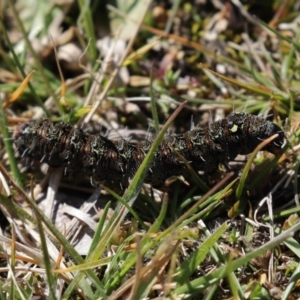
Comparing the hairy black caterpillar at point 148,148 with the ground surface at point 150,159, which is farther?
the hairy black caterpillar at point 148,148

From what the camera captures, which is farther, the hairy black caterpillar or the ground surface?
the hairy black caterpillar

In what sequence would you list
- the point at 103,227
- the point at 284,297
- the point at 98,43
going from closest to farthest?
1. the point at 284,297
2. the point at 103,227
3. the point at 98,43

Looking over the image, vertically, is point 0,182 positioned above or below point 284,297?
above

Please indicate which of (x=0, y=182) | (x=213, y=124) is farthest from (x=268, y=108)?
(x=0, y=182)

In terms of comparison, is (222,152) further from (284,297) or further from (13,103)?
(13,103)

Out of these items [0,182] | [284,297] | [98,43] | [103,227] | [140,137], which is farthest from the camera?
[98,43]

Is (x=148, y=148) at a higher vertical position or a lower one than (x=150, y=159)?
lower

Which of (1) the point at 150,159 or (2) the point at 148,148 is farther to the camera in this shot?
(2) the point at 148,148

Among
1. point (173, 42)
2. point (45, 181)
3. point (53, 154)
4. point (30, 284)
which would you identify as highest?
point (173, 42)
